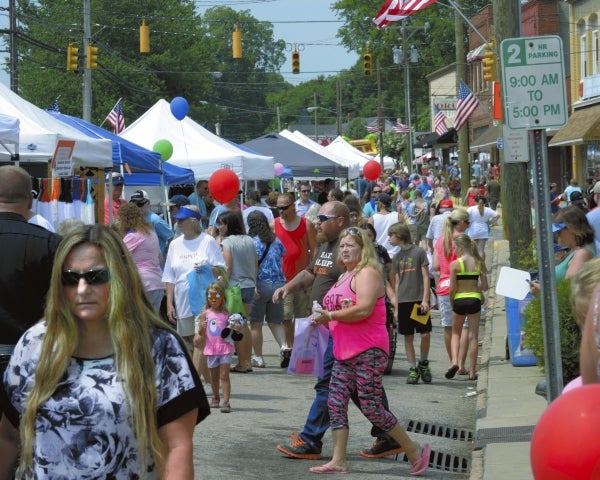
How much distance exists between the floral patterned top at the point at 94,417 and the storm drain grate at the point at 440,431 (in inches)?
246

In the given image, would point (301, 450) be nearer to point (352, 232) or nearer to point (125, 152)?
point (352, 232)

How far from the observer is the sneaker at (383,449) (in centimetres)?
867

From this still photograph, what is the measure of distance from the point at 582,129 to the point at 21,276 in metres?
35.1

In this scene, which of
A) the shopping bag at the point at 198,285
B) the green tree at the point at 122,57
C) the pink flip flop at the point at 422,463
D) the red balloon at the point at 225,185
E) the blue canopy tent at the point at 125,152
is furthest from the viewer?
the green tree at the point at 122,57

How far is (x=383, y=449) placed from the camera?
8680 mm

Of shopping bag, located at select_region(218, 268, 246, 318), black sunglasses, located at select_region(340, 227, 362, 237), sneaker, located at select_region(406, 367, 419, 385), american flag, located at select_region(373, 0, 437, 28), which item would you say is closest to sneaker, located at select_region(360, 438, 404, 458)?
black sunglasses, located at select_region(340, 227, 362, 237)

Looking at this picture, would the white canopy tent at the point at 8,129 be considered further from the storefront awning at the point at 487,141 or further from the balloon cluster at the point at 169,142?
the storefront awning at the point at 487,141

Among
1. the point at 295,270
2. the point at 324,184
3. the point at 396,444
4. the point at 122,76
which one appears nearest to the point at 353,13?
the point at 122,76

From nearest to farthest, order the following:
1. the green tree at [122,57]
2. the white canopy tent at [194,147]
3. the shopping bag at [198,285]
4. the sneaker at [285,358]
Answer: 1. the shopping bag at [198,285]
2. the sneaker at [285,358]
3. the white canopy tent at [194,147]
4. the green tree at [122,57]

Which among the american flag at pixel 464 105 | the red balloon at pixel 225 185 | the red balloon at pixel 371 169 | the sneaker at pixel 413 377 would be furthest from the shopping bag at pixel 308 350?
the american flag at pixel 464 105

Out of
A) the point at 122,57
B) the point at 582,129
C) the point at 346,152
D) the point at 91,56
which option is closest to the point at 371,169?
the point at 582,129

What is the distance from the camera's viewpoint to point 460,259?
12.4 metres

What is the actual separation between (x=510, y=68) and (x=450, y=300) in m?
5.06

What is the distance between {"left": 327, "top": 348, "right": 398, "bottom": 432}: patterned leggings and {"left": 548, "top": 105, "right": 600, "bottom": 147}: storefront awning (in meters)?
30.8
